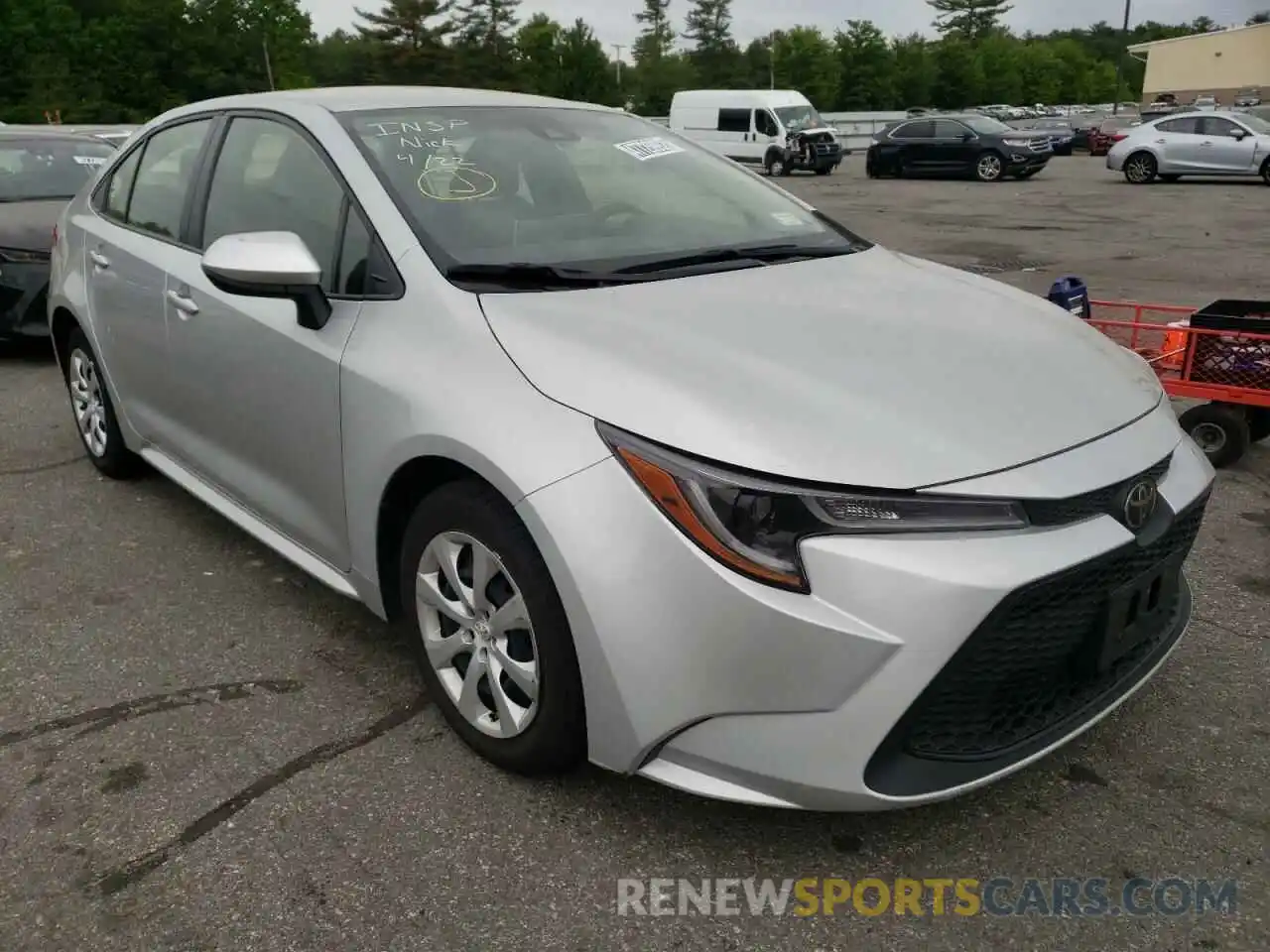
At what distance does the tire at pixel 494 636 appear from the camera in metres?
2.25

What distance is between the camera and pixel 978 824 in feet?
7.94

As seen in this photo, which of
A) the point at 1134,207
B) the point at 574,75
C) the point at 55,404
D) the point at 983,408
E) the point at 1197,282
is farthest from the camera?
the point at 574,75

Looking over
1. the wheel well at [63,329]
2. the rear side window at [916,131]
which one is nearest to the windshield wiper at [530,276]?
the wheel well at [63,329]

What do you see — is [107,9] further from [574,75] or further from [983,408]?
[983,408]

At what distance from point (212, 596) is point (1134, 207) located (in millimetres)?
17862

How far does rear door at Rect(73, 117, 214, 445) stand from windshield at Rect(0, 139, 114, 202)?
155 inches

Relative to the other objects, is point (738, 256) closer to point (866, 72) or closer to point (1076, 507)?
point (1076, 507)

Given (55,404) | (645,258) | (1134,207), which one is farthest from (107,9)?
(645,258)

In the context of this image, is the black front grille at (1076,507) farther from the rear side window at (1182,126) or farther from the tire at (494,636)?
the rear side window at (1182,126)

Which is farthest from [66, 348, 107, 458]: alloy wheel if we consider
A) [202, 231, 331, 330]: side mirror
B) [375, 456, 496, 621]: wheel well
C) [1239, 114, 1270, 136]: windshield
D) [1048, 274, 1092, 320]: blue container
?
[1239, 114, 1270, 136]: windshield

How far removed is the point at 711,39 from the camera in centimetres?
9156

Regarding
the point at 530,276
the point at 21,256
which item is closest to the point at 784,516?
the point at 530,276

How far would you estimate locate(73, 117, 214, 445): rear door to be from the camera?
3.67m

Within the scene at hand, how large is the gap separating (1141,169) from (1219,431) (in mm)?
21142
